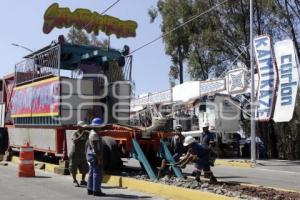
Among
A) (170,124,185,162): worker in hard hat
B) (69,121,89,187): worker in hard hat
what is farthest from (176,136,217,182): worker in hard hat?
(69,121,89,187): worker in hard hat

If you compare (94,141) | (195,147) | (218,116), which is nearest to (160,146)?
(195,147)

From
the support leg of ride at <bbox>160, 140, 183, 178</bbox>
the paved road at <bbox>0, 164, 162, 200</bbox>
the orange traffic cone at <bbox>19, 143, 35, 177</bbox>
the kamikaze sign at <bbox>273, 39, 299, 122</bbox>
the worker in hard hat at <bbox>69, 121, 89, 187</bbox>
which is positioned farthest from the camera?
the kamikaze sign at <bbox>273, 39, 299, 122</bbox>

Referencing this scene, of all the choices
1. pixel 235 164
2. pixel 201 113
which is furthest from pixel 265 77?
pixel 201 113

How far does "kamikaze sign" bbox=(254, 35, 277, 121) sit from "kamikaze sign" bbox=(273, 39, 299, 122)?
1.06 feet

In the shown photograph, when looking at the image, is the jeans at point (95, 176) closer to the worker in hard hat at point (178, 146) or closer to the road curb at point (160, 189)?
the road curb at point (160, 189)

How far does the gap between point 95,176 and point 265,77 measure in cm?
1386

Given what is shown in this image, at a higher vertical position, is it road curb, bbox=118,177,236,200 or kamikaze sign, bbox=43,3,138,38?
kamikaze sign, bbox=43,3,138,38

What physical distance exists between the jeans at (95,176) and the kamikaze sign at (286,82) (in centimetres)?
1263

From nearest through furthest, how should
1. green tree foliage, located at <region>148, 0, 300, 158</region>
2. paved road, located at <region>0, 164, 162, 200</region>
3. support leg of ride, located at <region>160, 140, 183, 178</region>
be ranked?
1. paved road, located at <region>0, 164, 162, 200</region>
2. support leg of ride, located at <region>160, 140, 183, 178</region>
3. green tree foliage, located at <region>148, 0, 300, 158</region>

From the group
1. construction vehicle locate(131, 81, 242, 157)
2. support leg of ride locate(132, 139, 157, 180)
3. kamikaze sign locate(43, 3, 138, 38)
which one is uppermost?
kamikaze sign locate(43, 3, 138, 38)

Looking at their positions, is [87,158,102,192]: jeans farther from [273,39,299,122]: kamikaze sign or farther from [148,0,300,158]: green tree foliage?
[148,0,300,158]: green tree foliage

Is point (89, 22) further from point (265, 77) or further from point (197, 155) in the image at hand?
point (197, 155)

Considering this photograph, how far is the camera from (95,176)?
38.9ft

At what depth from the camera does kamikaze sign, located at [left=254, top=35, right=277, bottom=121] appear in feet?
77.1
